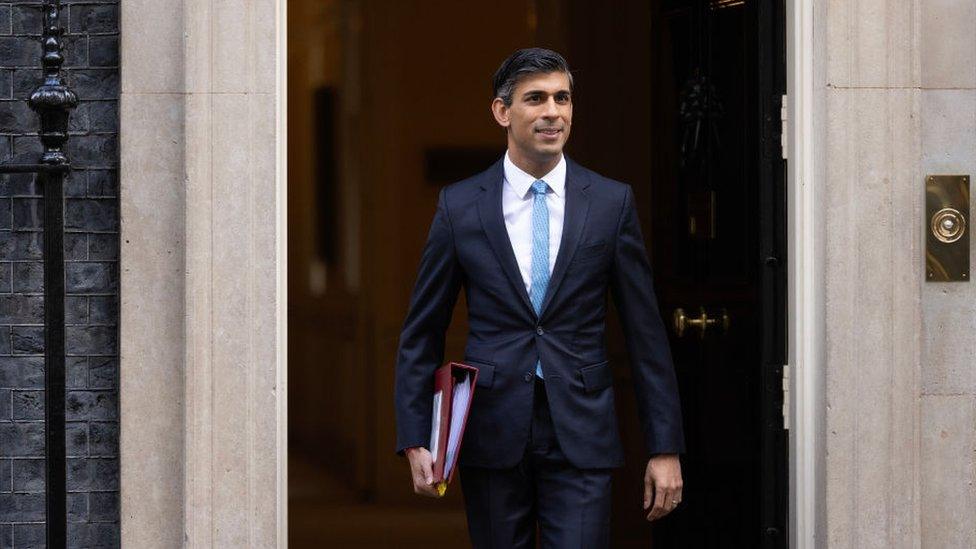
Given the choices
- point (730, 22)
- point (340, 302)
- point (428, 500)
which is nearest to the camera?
point (730, 22)

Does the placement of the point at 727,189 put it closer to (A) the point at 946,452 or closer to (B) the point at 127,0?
(A) the point at 946,452

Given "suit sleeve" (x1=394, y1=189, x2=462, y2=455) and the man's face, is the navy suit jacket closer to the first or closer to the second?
"suit sleeve" (x1=394, y1=189, x2=462, y2=455)

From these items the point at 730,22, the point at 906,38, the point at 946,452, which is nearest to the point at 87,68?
the point at 730,22

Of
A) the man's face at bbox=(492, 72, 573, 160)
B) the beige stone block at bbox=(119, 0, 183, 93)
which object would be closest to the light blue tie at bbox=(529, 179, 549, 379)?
the man's face at bbox=(492, 72, 573, 160)

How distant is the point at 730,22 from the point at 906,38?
82cm

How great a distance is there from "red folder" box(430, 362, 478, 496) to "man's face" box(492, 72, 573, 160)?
65 cm

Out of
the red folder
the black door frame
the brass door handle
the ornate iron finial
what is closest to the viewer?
the red folder

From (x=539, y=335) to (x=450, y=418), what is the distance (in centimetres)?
A: 34

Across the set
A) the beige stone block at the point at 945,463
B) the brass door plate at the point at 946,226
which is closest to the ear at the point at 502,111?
the brass door plate at the point at 946,226

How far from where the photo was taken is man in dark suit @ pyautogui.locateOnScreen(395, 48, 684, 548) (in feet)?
13.3

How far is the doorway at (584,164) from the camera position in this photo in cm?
527

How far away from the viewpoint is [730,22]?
543cm

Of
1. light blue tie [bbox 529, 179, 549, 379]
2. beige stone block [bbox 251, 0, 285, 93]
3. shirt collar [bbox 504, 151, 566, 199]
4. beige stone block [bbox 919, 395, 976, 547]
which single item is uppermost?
beige stone block [bbox 251, 0, 285, 93]

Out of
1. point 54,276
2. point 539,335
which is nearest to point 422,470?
point 539,335
